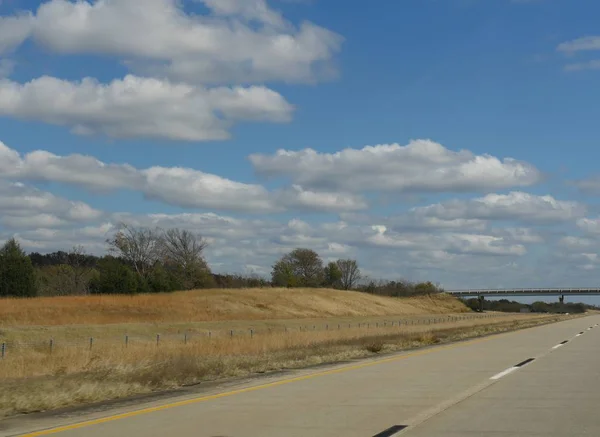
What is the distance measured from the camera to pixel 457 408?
13.5 meters

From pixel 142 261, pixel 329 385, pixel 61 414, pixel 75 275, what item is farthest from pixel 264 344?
pixel 142 261

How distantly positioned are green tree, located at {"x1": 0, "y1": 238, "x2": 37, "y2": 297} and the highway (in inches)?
2925

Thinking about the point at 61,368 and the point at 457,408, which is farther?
the point at 61,368

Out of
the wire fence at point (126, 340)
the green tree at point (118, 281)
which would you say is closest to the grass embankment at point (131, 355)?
the wire fence at point (126, 340)

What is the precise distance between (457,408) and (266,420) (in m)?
3.60

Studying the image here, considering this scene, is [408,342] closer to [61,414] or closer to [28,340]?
[28,340]

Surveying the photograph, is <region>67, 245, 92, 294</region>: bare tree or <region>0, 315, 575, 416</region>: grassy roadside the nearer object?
<region>0, 315, 575, 416</region>: grassy roadside

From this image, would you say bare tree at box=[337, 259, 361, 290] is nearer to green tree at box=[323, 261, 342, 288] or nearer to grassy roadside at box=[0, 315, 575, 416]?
green tree at box=[323, 261, 342, 288]

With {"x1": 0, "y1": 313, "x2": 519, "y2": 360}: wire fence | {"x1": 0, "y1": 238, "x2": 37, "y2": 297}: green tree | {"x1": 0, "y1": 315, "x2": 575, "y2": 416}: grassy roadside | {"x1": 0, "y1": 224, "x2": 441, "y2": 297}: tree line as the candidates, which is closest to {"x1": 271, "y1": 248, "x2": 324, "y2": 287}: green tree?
{"x1": 0, "y1": 224, "x2": 441, "y2": 297}: tree line

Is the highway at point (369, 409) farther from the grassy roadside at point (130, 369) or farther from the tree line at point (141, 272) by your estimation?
the tree line at point (141, 272)

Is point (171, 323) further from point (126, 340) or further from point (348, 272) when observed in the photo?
point (348, 272)

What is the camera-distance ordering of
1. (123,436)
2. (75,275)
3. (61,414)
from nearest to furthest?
(123,436) < (61,414) < (75,275)

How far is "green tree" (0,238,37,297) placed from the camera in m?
87.9

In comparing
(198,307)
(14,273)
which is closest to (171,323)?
(198,307)
